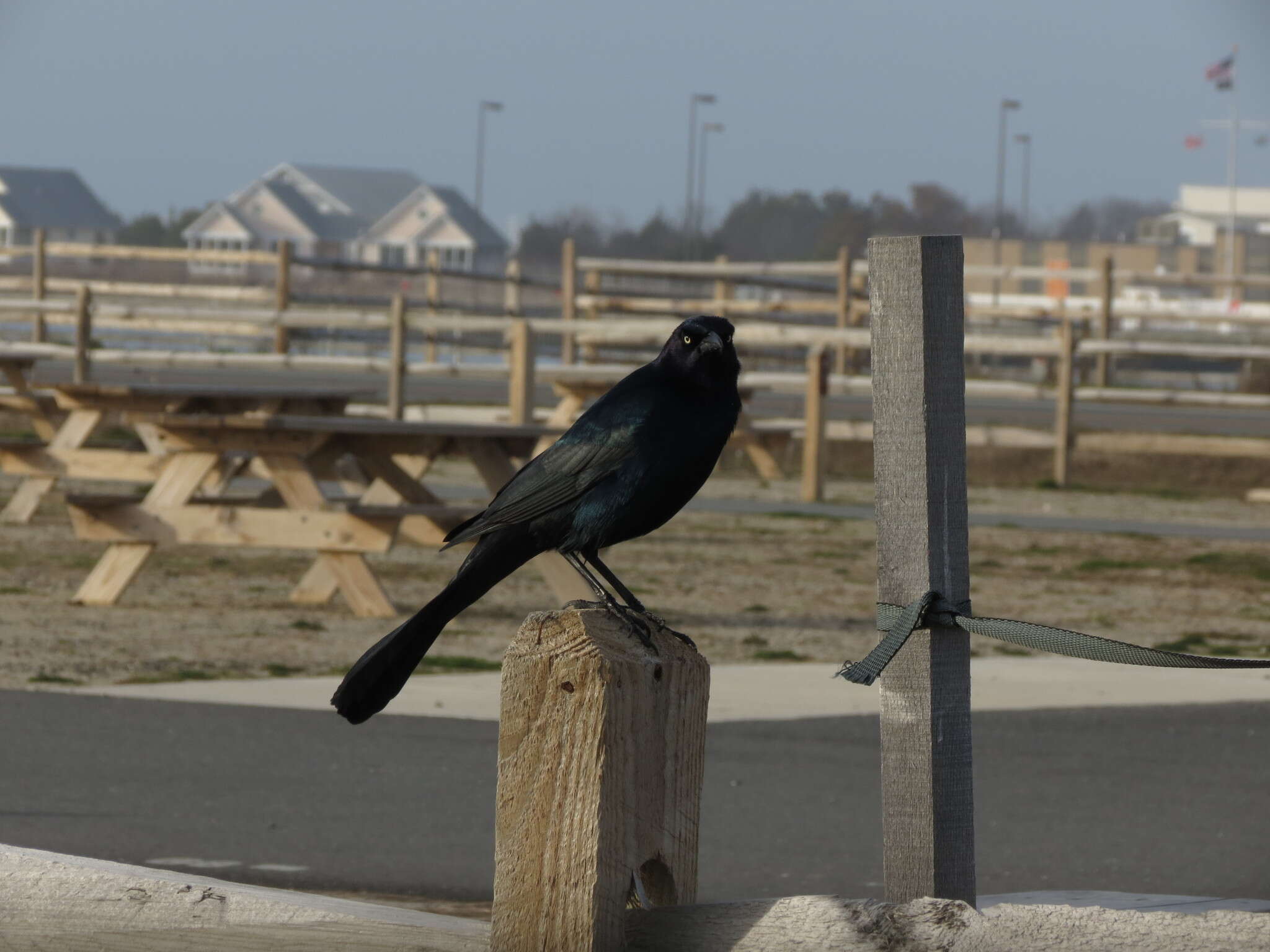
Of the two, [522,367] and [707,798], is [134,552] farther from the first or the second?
[522,367]

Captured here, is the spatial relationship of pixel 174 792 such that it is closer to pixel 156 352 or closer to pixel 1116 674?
pixel 1116 674

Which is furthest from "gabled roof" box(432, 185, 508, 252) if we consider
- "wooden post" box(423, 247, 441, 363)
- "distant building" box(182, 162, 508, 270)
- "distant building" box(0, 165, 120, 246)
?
"wooden post" box(423, 247, 441, 363)

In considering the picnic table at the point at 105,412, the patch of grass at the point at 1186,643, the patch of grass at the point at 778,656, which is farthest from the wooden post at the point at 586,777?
the picnic table at the point at 105,412

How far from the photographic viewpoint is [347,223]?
9431cm

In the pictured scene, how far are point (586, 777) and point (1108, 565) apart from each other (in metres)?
9.79

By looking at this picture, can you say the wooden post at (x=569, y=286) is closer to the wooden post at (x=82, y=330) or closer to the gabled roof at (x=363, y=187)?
the wooden post at (x=82, y=330)

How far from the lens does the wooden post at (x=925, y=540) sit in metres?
2.50

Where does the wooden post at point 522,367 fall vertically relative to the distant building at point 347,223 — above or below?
below

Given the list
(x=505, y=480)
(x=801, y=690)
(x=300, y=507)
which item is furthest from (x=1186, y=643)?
(x=300, y=507)

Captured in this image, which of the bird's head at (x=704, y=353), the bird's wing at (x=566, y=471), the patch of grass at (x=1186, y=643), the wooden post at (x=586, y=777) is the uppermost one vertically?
the bird's head at (x=704, y=353)

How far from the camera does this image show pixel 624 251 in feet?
268

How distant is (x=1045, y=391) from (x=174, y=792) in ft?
48.1

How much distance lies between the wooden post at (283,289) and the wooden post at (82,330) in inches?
212

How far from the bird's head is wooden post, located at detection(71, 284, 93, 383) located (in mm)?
12872
